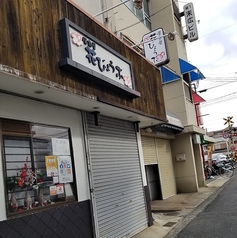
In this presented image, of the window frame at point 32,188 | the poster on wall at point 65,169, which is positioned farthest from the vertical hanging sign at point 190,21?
the poster on wall at point 65,169

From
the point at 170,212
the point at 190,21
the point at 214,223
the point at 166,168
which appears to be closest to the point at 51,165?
the point at 214,223

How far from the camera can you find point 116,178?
7.72m

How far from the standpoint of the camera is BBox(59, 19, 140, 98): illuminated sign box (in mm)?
5242

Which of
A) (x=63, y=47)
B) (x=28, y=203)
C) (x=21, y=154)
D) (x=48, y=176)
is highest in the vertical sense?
(x=63, y=47)

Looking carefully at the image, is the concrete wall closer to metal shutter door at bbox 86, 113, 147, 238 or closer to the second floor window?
the second floor window

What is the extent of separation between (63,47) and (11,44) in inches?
45.9

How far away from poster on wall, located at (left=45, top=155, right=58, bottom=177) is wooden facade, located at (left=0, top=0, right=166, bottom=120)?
141cm

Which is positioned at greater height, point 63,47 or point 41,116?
point 63,47

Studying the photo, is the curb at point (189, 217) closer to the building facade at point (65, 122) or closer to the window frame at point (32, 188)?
the building facade at point (65, 122)

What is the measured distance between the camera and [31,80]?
4.45m

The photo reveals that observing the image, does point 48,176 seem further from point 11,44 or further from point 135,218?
point 135,218

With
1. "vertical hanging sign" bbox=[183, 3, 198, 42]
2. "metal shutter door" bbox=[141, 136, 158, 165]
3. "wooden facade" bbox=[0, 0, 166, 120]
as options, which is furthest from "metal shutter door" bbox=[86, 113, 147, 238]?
"vertical hanging sign" bbox=[183, 3, 198, 42]

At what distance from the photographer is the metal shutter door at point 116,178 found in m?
6.93

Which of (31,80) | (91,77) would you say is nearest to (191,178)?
(91,77)
